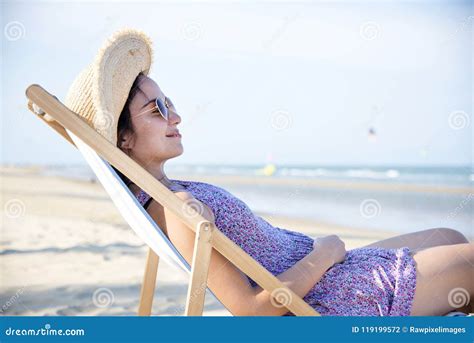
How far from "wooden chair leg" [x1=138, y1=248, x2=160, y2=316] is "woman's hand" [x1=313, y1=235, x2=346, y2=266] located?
81 centimetres

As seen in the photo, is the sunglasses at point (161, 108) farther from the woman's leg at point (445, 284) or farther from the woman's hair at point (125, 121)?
the woman's leg at point (445, 284)

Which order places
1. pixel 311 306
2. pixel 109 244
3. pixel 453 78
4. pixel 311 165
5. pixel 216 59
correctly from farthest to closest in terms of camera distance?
1. pixel 311 165
2. pixel 453 78
3. pixel 216 59
4. pixel 109 244
5. pixel 311 306

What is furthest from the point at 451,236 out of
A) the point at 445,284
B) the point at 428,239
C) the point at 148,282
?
the point at 148,282

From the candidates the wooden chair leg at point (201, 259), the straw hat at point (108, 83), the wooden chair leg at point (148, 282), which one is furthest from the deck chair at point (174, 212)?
the wooden chair leg at point (148, 282)

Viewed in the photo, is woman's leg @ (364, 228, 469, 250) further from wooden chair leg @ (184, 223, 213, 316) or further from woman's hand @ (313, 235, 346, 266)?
wooden chair leg @ (184, 223, 213, 316)

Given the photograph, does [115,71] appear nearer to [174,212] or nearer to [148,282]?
[174,212]

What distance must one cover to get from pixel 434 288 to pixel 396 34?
40.0ft

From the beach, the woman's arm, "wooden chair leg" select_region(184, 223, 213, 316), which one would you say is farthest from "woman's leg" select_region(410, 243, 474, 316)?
the beach

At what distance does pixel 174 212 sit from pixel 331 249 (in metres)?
0.59

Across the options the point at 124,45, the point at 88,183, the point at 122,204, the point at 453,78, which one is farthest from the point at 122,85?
the point at 453,78

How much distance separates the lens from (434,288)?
2.07 meters

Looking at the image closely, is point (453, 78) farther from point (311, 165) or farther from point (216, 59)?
point (216, 59)

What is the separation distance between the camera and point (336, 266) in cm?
213

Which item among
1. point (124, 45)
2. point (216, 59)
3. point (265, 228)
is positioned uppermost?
point (216, 59)
